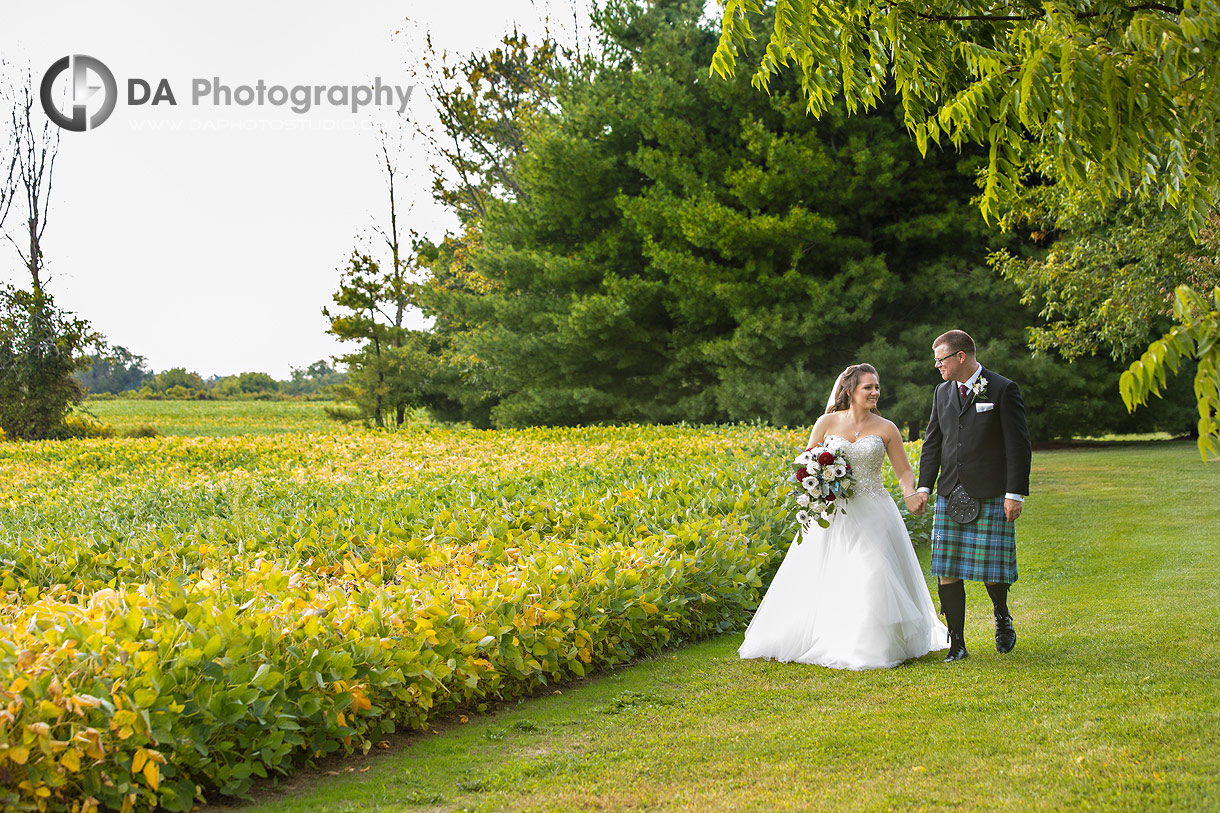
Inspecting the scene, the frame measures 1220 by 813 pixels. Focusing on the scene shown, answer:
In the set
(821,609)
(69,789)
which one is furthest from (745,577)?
(69,789)

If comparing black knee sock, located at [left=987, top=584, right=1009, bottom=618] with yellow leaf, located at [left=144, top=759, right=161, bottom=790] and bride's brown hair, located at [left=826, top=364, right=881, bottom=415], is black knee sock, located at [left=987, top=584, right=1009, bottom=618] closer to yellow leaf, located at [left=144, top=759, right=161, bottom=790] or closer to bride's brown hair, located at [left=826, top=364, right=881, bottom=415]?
bride's brown hair, located at [left=826, top=364, right=881, bottom=415]

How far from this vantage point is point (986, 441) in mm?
5359

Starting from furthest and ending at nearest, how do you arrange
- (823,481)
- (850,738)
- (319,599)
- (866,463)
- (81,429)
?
1. (81,429)
2. (866,463)
3. (823,481)
4. (319,599)
5. (850,738)

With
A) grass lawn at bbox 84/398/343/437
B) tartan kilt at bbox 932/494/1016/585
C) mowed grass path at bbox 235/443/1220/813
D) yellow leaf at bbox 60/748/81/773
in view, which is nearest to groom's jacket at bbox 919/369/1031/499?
tartan kilt at bbox 932/494/1016/585

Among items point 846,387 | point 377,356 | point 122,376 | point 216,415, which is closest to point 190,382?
point 122,376

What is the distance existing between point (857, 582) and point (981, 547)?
0.71 metres

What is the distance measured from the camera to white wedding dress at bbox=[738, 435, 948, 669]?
5.51 metres

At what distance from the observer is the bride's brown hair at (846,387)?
6000 mm

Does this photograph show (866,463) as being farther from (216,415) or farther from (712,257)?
(216,415)

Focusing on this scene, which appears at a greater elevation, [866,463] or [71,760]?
[866,463]

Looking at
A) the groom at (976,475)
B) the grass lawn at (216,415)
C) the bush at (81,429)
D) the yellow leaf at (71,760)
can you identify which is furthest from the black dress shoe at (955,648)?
the grass lawn at (216,415)

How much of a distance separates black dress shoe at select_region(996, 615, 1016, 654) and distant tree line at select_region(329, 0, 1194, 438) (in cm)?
1338

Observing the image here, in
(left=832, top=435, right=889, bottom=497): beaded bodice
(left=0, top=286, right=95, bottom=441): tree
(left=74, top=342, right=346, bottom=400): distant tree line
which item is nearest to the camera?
(left=832, top=435, right=889, bottom=497): beaded bodice

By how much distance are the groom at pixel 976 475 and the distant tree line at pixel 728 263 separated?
44.3ft
